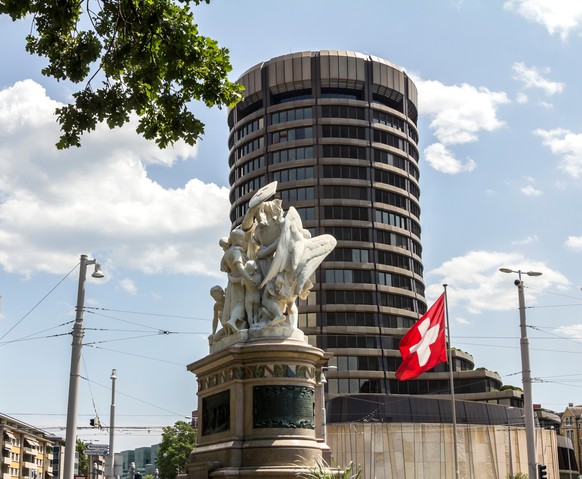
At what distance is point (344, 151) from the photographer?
344ft

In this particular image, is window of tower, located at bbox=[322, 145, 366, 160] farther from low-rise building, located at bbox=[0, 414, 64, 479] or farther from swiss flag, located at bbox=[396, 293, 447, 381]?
swiss flag, located at bbox=[396, 293, 447, 381]

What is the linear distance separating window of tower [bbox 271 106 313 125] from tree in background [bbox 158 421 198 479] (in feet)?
130

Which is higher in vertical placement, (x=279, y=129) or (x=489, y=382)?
(x=279, y=129)

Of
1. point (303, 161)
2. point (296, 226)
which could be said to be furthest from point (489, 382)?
point (296, 226)

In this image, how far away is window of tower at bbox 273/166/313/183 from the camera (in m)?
104

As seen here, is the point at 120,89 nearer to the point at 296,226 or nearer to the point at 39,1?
the point at 39,1

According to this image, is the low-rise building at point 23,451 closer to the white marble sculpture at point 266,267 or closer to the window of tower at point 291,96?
the window of tower at point 291,96

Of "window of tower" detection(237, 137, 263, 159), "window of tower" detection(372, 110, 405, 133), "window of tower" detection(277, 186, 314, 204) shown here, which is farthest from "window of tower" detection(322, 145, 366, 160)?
"window of tower" detection(237, 137, 263, 159)

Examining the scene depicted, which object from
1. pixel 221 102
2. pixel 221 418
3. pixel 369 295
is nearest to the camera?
pixel 221 102

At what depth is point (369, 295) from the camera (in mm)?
101875

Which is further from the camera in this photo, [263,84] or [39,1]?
[263,84]

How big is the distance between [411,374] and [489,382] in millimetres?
77073

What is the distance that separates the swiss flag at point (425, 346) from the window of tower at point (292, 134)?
250 feet

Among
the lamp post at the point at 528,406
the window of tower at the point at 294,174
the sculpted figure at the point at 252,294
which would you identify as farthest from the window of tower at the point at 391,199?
the sculpted figure at the point at 252,294
